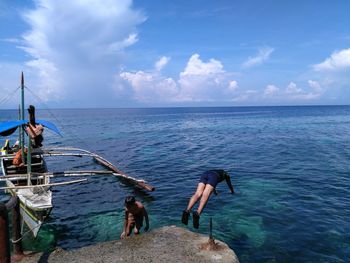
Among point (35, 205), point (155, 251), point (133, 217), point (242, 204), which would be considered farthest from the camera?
point (242, 204)

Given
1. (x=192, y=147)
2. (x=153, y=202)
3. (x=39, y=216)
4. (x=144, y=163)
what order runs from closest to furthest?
(x=39, y=216) < (x=153, y=202) < (x=144, y=163) < (x=192, y=147)

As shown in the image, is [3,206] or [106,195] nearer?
[3,206]

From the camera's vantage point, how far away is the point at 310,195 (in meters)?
21.0

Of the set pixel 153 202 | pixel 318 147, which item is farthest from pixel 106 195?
pixel 318 147

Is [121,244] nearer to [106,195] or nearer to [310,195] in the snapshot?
[106,195]

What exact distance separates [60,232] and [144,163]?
18.1m

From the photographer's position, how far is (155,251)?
10.2m

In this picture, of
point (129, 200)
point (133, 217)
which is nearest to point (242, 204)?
point (133, 217)

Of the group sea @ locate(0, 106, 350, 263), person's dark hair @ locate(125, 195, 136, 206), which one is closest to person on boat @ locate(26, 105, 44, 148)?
sea @ locate(0, 106, 350, 263)

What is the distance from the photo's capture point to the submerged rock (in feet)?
31.9

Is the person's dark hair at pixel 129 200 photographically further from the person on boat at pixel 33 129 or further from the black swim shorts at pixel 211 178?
the person on boat at pixel 33 129

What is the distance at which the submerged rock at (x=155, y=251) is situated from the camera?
971 cm

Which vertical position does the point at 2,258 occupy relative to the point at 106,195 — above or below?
above

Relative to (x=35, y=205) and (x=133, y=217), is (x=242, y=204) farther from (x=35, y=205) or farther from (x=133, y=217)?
(x=35, y=205)
